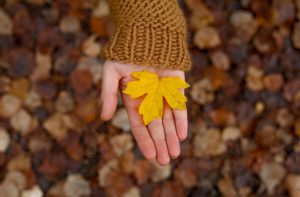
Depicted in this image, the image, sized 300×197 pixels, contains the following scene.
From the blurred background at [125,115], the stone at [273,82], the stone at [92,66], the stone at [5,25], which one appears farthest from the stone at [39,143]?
the stone at [273,82]

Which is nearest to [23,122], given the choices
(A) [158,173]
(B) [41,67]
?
(B) [41,67]

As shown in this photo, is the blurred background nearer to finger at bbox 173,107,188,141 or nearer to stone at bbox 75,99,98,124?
stone at bbox 75,99,98,124

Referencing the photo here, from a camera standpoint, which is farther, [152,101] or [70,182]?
[70,182]

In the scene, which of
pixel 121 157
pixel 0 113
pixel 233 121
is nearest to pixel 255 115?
pixel 233 121

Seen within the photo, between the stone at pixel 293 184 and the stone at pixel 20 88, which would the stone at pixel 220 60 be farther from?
the stone at pixel 20 88

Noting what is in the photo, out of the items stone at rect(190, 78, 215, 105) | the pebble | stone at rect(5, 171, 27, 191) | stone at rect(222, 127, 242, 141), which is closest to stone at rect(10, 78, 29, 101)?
stone at rect(5, 171, 27, 191)

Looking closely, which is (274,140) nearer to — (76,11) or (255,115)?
(255,115)
